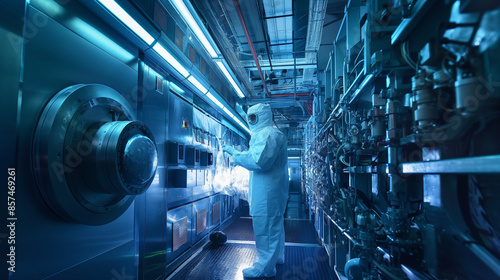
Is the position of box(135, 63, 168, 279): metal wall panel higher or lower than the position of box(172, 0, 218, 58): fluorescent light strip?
lower

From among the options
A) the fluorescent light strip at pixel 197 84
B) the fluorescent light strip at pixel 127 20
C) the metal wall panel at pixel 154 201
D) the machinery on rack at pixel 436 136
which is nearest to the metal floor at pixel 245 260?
the metal wall panel at pixel 154 201

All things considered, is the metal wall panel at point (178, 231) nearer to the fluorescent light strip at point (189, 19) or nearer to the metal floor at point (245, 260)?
the metal floor at point (245, 260)

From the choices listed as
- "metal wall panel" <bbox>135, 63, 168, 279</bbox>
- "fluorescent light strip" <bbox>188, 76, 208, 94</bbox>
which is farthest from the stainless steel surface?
"fluorescent light strip" <bbox>188, 76, 208, 94</bbox>

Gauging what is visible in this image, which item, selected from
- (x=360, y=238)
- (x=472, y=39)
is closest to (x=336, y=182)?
(x=360, y=238)

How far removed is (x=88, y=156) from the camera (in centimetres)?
153

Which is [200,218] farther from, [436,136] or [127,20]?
[436,136]

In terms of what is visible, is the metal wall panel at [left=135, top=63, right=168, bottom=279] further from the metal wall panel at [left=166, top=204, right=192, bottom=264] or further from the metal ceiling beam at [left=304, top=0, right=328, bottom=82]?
the metal ceiling beam at [left=304, top=0, right=328, bottom=82]

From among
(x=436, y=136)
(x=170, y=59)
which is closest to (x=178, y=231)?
(x=170, y=59)

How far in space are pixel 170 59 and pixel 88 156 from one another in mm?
1393

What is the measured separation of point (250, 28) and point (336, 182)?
2.52m

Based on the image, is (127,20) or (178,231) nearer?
(127,20)

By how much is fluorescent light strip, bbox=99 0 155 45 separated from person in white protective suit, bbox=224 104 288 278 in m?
1.62

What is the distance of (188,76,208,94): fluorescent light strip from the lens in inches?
124

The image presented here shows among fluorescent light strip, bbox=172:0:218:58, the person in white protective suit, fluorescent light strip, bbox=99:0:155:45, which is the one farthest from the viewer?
the person in white protective suit
